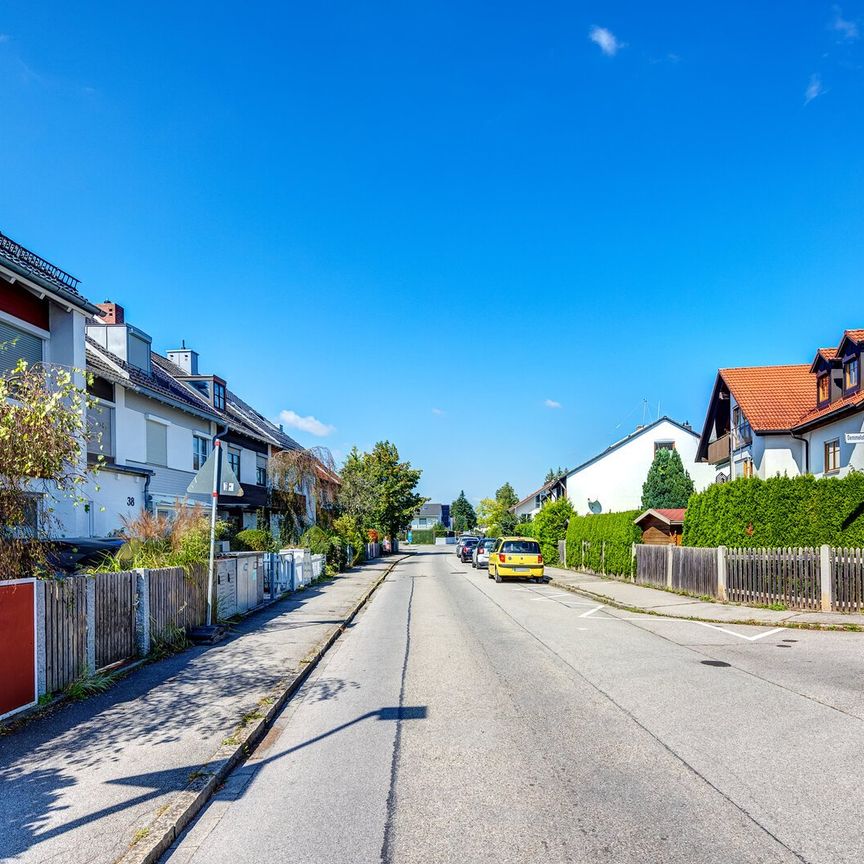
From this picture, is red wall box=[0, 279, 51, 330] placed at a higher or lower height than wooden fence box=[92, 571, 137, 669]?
higher

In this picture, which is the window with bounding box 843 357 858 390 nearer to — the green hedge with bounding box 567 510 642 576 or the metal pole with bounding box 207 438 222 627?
the green hedge with bounding box 567 510 642 576

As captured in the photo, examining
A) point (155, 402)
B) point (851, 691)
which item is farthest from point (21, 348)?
point (851, 691)

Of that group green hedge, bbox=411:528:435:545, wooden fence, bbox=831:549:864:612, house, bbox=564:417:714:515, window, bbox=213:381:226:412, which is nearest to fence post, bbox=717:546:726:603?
wooden fence, bbox=831:549:864:612

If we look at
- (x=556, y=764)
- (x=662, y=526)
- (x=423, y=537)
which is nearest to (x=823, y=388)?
(x=662, y=526)

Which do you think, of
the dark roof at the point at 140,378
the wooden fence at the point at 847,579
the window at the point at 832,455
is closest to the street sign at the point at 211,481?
the dark roof at the point at 140,378

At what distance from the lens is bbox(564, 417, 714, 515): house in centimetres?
4819

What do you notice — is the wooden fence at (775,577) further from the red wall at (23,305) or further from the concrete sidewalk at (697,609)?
the red wall at (23,305)

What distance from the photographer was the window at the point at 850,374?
23859 mm

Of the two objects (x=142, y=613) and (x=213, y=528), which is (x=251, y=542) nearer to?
(x=213, y=528)

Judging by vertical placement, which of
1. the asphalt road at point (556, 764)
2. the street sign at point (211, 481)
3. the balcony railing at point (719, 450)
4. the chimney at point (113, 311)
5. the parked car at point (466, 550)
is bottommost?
the parked car at point (466, 550)

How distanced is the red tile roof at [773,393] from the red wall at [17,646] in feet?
88.5

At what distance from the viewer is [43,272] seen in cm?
1609

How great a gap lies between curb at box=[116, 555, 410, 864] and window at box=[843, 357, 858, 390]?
22.7 metres

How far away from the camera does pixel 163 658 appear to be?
31.8ft
